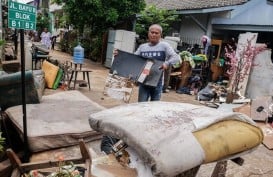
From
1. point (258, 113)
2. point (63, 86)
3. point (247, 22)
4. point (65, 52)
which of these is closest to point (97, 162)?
point (258, 113)

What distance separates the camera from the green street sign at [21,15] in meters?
3.37

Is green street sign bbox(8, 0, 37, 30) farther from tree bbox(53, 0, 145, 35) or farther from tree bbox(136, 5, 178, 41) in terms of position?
tree bbox(136, 5, 178, 41)

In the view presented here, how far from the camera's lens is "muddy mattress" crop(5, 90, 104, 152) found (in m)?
3.81

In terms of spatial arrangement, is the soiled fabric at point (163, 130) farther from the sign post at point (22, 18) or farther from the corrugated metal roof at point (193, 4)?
the corrugated metal roof at point (193, 4)

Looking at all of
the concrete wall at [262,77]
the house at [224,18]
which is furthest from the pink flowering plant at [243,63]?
the house at [224,18]

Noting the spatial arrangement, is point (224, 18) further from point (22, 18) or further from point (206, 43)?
point (22, 18)

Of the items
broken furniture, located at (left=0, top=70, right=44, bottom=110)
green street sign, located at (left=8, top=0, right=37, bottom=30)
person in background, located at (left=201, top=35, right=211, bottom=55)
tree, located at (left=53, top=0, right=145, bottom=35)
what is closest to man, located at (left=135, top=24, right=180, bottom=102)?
broken furniture, located at (left=0, top=70, right=44, bottom=110)

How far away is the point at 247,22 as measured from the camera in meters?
12.3

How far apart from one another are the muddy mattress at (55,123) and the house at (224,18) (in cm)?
869

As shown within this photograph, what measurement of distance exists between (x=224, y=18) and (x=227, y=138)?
1114cm

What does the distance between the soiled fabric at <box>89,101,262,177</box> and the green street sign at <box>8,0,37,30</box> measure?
159 centimetres

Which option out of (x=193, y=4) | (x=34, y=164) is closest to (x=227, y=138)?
(x=34, y=164)

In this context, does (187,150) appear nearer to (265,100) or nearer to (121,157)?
(121,157)

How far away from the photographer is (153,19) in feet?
48.6
